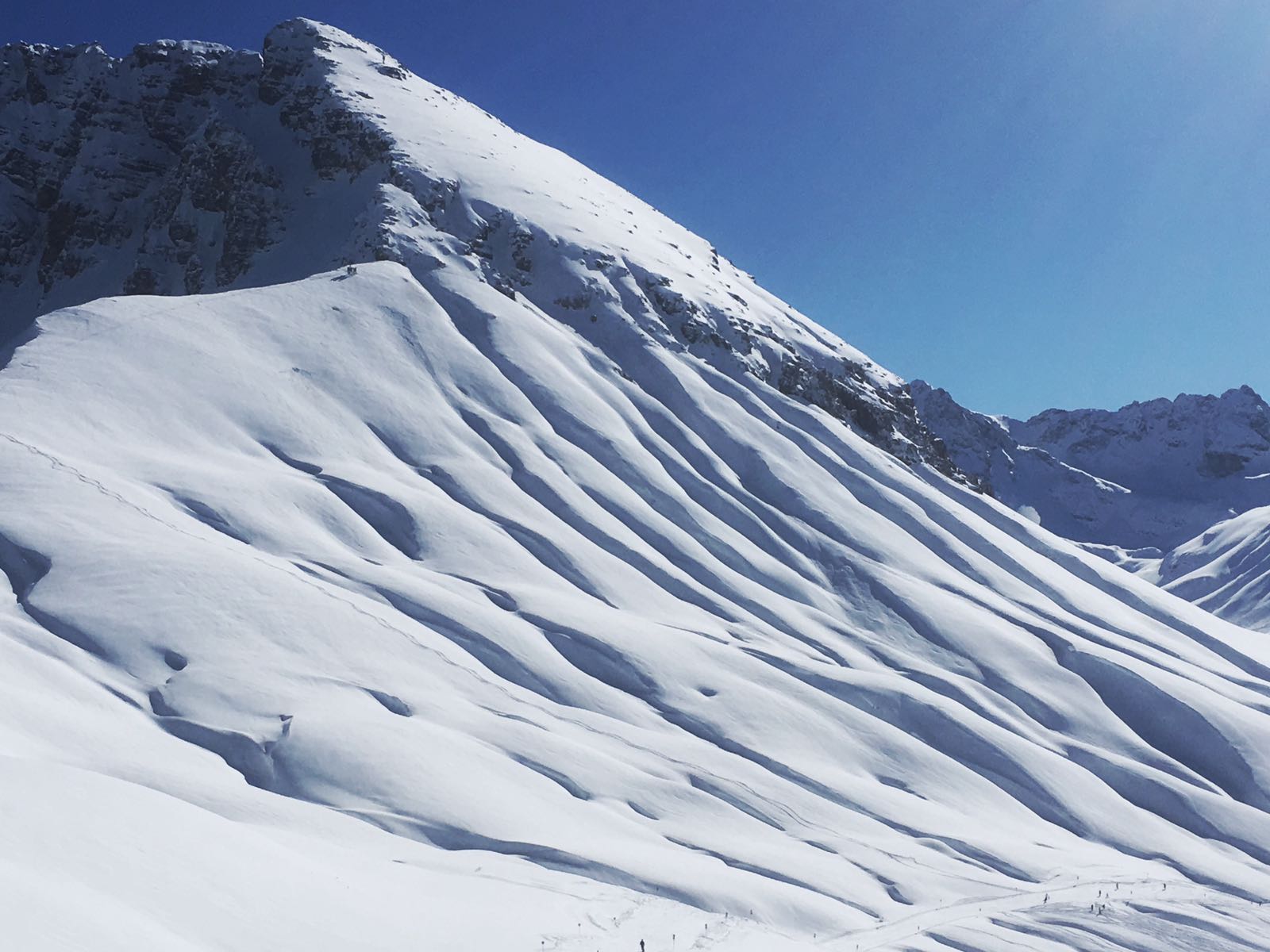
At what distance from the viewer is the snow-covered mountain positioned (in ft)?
61.8

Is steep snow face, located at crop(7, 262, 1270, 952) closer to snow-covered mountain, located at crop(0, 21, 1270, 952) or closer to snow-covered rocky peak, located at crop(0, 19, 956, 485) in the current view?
snow-covered mountain, located at crop(0, 21, 1270, 952)

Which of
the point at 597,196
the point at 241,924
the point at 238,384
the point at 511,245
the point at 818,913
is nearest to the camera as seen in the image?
the point at 241,924

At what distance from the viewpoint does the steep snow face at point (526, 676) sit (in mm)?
18391

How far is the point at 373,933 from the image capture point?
1455cm

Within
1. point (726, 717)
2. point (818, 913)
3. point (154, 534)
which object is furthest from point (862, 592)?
point (154, 534)

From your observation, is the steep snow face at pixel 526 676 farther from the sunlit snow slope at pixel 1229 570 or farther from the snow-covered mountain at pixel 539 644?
the sunlit snow slope at pixel 1229 570

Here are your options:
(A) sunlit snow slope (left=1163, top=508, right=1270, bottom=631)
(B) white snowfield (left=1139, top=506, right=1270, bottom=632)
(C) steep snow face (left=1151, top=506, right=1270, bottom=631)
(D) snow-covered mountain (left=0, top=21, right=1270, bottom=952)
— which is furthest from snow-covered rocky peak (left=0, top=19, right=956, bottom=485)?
(B) white snowfield (left=1139, top=506, right=1270, bottom=632)

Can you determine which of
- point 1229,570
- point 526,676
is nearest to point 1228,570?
point 1229,570

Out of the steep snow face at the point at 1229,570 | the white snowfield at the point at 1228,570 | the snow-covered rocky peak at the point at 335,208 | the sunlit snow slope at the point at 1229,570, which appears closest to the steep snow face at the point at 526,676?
the snow-covered rocky peak at the point at 335,208

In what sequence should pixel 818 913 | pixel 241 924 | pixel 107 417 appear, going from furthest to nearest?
pixel 107 417 < pixel 818 913 < pixel 241 924

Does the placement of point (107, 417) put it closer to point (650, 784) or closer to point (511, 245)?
point (650, 784)

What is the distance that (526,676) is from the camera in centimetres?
3114

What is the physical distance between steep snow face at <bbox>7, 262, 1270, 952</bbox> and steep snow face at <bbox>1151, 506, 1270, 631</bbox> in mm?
83477

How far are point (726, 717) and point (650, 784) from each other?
6.79 m
